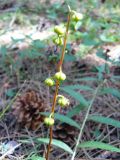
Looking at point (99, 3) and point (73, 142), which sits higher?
point (99, 3)

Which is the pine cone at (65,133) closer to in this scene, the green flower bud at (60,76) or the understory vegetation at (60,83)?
the understory vegetation at (60,83)

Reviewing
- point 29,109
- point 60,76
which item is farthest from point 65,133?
point 60,76

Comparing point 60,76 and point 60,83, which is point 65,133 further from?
point 60,76

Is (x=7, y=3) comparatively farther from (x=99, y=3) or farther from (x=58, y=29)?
(x=58, y=29)

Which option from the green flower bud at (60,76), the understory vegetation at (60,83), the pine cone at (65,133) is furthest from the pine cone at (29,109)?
the green flower bud at (60,76)

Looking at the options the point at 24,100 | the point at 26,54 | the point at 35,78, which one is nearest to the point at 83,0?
the point at 26,54

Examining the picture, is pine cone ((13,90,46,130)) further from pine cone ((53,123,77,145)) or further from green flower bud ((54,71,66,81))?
green flower bud ((54,71,66,81))

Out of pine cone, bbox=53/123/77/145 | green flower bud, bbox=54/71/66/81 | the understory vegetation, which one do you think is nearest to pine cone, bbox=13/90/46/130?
the understory vegetation
